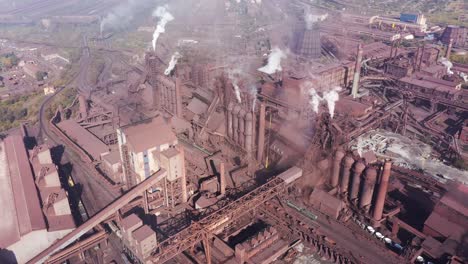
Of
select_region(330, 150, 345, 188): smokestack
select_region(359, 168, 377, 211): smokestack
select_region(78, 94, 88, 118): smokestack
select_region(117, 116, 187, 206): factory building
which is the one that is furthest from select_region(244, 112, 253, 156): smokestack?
select_region(78, 94, 88, 118): smokestack

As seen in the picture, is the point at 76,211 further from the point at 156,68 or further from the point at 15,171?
the point at 156,68

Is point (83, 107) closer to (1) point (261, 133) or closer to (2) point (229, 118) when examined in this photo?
(2) point (229, 118)

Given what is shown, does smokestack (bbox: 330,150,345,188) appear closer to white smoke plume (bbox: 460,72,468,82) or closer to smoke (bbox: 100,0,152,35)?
white smoke plume (bbox: 460,72,468,82)

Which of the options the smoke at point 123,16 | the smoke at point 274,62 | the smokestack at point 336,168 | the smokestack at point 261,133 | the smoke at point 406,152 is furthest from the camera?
the smoke at point 123,16

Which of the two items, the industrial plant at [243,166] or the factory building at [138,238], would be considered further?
the industrial plant at [243,166]

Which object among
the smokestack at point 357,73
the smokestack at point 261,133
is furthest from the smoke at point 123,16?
the smokestack at point 261,133

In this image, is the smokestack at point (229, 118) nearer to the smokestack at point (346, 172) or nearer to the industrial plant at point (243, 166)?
the industrial plant at point (243, 166)
